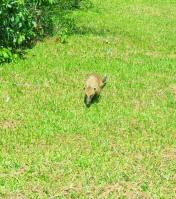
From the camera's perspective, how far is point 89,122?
10.6 meters

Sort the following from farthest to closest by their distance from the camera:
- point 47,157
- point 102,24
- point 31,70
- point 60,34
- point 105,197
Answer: point 102,24, point 60,34, point 31,70, point 47,157, point 105,197

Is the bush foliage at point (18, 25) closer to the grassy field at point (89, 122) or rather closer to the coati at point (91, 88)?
the grassy field at point (89, 122)

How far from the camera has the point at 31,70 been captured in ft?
43.8

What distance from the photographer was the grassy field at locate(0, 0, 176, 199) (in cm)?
853

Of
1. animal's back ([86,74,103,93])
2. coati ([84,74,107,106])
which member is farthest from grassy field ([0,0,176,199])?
animal's back ([86,74,103,93])

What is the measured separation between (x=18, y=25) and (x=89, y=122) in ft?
15.0

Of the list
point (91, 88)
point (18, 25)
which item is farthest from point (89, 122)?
point (18, 25)

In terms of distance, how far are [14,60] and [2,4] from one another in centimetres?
147

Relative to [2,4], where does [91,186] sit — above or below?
below

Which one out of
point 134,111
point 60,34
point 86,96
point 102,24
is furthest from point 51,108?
point 102,24

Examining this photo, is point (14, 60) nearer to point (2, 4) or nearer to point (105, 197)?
point (2, 4)

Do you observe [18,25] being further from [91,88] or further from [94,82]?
[91,88]

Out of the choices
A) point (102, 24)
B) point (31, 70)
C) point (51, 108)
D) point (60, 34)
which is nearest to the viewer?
point (51, 108)

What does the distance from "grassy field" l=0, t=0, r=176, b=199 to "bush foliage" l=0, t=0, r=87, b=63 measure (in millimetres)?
423
